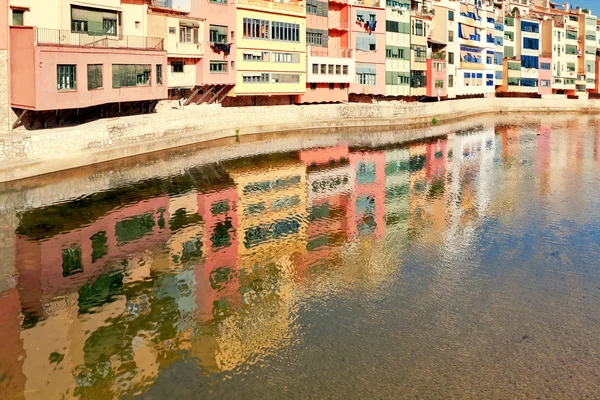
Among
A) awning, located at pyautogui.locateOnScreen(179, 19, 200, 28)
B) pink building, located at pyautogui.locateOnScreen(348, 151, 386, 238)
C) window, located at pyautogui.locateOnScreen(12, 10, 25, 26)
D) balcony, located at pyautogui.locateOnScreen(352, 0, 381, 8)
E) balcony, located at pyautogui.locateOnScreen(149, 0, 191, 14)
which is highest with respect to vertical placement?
balcony, located at pyautogui.locateOnScreen(352, 0, 381, 8)

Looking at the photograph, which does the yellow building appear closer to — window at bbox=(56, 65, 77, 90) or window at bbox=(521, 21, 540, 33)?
window at bbox=(56, 65, 77, 90)

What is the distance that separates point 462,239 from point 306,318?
35.0 feet

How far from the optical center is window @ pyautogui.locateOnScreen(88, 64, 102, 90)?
1529 inches

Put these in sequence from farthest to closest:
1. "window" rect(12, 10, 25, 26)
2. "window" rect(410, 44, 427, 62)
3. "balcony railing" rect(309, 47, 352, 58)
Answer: "window" rect(410, 44, 427, 62) < "balcony railing" rect(309, 47, 352, 58) < "window" rect(12, 10, 25, 26)

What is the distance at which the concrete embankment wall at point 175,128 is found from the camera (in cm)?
3456

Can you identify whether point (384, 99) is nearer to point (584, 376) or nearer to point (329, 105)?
point (329, 105)

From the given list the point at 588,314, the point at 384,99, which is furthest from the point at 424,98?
the point at 588,314

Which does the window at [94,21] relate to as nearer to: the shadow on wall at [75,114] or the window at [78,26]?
the window at [78,26]

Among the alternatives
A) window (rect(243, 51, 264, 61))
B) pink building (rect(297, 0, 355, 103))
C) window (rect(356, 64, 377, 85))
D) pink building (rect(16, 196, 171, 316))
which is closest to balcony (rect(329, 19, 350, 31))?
pink building (rect(297, 0, 355, 103))

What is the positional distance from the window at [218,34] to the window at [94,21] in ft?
35.6

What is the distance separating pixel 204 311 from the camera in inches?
781

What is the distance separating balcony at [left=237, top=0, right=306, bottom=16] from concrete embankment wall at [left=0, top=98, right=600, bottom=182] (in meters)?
8.12

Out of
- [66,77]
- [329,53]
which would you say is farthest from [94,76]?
[329,53]

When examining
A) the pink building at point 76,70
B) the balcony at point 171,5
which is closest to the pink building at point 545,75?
the balcony at point 171,5
